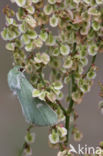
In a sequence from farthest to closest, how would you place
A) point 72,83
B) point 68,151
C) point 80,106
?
point 80,106, point 72,83, point 68,151

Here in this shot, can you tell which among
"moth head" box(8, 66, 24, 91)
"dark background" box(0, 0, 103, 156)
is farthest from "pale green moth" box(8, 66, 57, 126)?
"dark background" box(0, 0, 103, 156)

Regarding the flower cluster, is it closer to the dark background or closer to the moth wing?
the moth wing

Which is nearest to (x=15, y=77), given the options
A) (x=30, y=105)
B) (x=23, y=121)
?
(x=30, y=105)

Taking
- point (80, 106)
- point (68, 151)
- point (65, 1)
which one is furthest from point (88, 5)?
point (80, 106)

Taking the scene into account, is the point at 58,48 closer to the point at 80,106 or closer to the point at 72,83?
the point at 72,83

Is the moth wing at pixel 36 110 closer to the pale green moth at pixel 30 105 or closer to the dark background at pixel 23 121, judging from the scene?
the pale green moth at pixel 30 105

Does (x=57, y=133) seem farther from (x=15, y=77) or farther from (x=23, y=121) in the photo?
(x=23, y=121)
